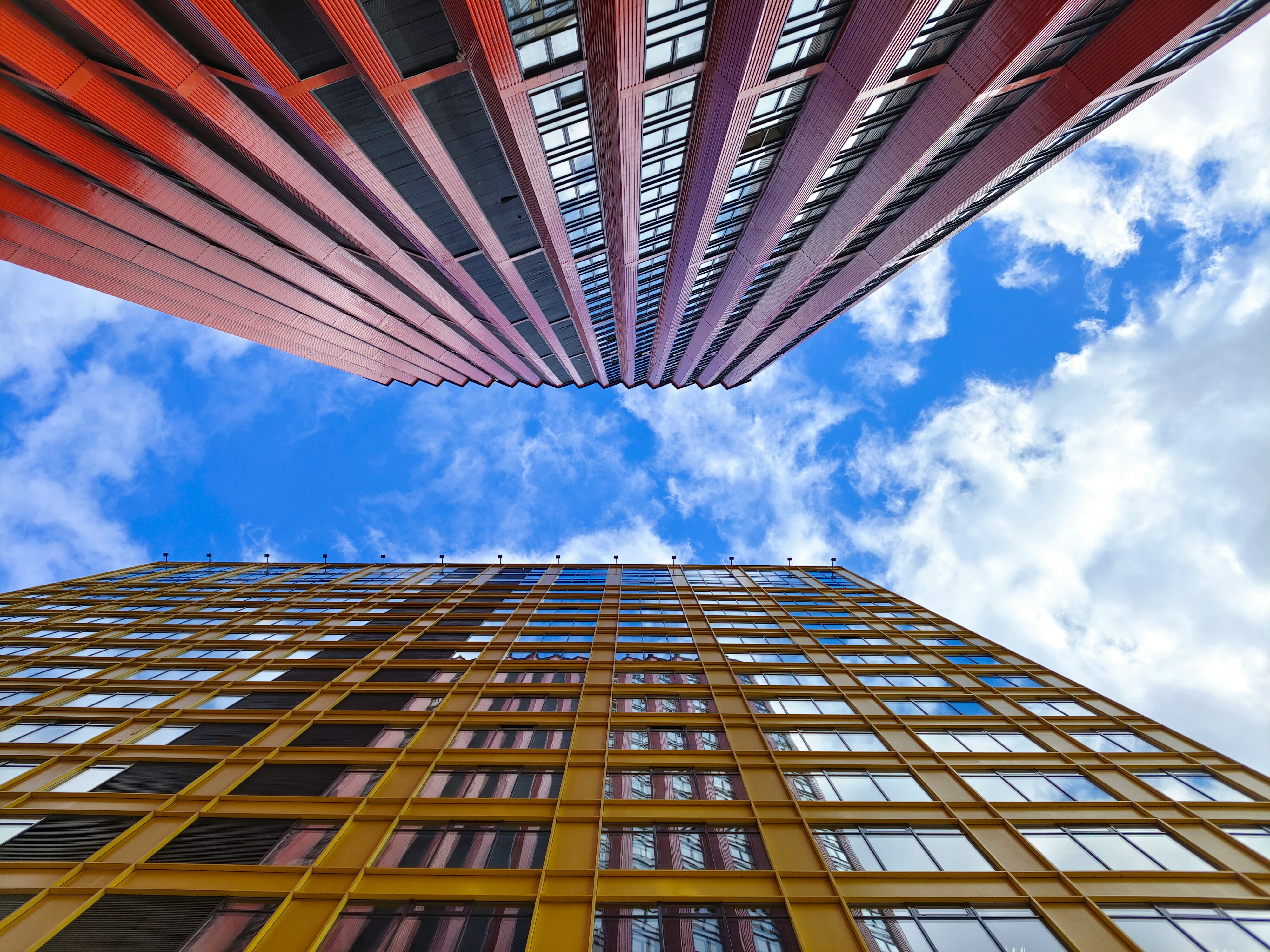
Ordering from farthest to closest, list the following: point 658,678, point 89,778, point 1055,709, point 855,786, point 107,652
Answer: point 107,652 < point 658,678 < point 1055,709 < point 89,778 < point 855,786

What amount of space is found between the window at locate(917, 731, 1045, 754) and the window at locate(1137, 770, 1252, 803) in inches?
100

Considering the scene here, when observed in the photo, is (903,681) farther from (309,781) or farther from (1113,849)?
(309,781)

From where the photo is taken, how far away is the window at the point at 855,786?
13.2 metres

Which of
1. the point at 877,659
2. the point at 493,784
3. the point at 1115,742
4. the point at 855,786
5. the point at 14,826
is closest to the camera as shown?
the point at 14,826

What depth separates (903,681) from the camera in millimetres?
20312

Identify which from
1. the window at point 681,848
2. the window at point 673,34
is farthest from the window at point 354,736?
the window at point 673,34

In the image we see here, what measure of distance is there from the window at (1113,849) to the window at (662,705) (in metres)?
8.54

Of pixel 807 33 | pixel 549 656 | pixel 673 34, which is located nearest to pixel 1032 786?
pixel 549 656

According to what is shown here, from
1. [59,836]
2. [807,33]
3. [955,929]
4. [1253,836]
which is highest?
[807,33]

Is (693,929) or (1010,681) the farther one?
(1010,681)

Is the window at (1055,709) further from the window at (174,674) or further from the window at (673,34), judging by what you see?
the window at (174,674)

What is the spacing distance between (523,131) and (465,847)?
1966 cm

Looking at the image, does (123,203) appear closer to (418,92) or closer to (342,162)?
(342,162)

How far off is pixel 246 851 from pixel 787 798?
11.9 m
